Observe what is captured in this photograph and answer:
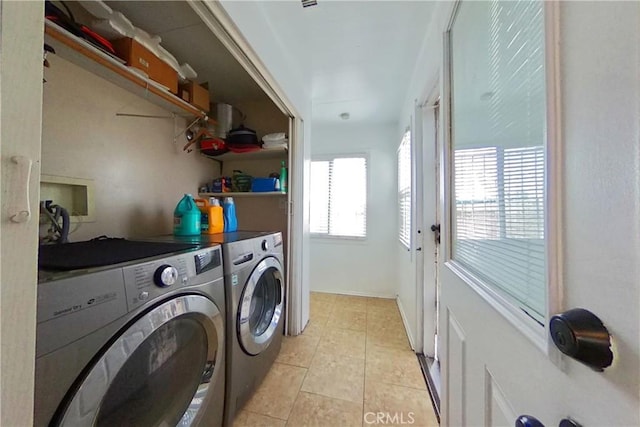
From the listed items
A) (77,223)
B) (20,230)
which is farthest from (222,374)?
(77,223)

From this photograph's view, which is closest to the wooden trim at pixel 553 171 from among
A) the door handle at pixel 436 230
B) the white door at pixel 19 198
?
the white door at pixel 19 198

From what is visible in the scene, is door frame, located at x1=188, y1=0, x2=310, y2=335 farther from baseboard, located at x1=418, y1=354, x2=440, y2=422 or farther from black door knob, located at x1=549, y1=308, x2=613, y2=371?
black door knob, located at x1=549, y1=308, x2=613, y2=371

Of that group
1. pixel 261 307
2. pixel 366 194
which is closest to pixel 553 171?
pixel 261 307

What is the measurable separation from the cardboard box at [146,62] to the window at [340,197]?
80.1 inches

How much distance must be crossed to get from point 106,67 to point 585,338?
195cm

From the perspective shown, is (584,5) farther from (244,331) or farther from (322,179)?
(322,179)

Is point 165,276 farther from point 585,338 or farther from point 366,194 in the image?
point 366,194

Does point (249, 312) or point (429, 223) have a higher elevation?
point (429, 223)

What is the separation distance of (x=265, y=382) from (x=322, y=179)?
2418 mm

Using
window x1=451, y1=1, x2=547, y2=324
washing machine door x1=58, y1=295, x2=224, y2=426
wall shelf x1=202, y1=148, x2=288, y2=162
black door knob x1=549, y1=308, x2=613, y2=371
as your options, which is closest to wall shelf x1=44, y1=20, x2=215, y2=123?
wall shelf x1=202, y1=148, x2=288, y2=162

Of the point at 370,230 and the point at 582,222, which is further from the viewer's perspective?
the point at 370,230

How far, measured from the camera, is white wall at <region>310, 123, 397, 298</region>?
303cm

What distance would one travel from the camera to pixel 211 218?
62.8 inches

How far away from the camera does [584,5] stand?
12.8 inches
